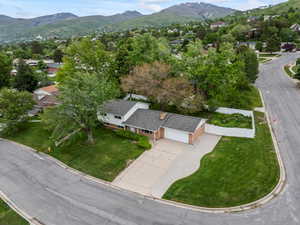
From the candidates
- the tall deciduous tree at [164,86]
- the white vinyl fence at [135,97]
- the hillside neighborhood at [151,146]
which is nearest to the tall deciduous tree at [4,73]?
the hillside neighborhood at [151,146]

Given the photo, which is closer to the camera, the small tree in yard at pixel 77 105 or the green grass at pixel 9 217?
the green grass at pixel 9 217

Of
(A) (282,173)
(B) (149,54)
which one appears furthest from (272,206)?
(B) (149,54)

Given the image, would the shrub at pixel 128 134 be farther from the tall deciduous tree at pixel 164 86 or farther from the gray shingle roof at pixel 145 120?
the tall deciduous tree at pixel 164 86

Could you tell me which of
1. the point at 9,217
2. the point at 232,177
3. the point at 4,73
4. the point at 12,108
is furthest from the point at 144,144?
the point at 4,73

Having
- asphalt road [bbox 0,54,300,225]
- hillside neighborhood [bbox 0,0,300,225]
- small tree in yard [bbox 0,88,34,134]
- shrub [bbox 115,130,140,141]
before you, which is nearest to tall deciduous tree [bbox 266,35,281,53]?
hillside neighborhood [bbox 0,0,300,225]

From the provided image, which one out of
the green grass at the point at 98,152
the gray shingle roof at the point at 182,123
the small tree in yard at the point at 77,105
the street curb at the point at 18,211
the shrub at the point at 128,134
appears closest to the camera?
the street curb at the point at 18,211
